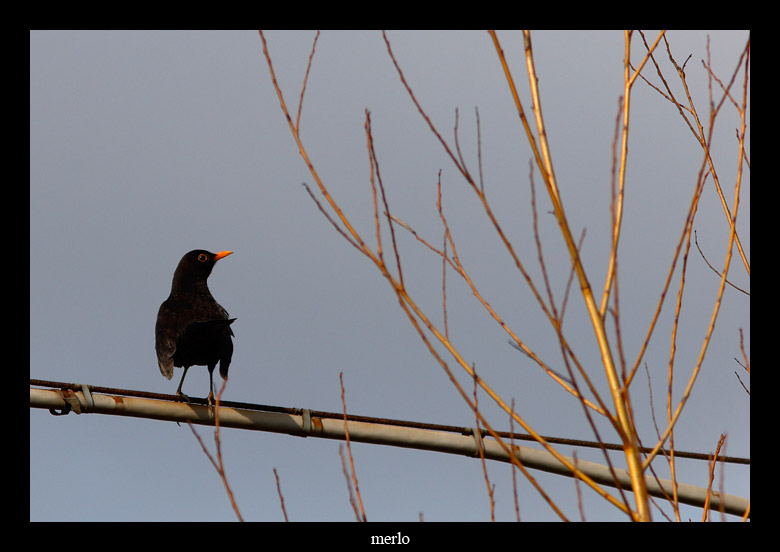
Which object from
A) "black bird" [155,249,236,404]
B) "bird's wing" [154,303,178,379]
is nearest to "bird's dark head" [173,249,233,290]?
"black bird" [155,249,236,404]

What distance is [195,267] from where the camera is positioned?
7953 mm

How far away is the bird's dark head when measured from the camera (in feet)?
25.7

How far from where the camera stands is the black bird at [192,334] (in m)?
6.98

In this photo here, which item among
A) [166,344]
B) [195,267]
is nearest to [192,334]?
[166,344]

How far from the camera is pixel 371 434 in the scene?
14.7 ft

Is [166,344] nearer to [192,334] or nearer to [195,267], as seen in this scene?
[192,334]

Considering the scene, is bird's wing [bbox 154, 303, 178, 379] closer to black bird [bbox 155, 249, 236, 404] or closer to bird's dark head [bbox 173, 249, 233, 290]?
black bird [bbox 155, 249, 236, 404]

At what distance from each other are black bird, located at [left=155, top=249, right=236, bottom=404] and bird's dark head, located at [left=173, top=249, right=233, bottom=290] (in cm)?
13

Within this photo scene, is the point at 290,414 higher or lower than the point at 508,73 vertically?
lower

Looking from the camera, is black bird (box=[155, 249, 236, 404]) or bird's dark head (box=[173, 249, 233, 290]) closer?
black bird (box=[155, 249, 236, 404])
